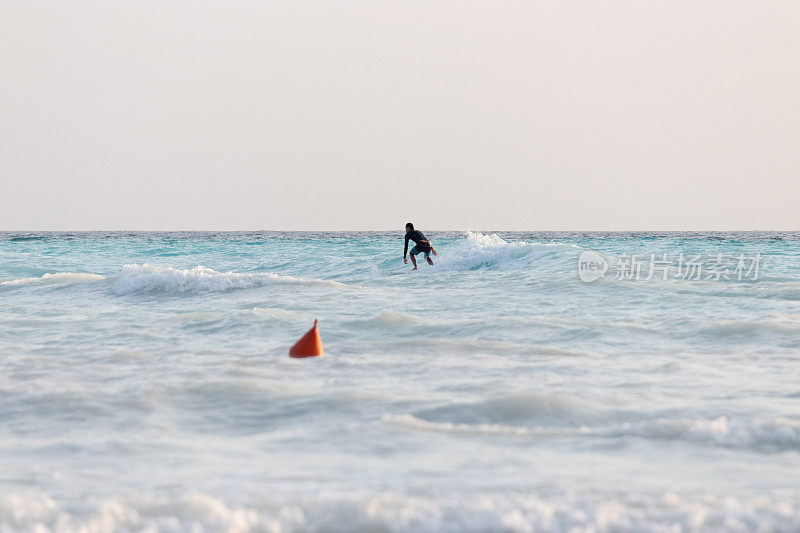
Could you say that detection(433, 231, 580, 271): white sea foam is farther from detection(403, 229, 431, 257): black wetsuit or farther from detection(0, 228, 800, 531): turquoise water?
detection(0, 228, 800, 531): turquoise water

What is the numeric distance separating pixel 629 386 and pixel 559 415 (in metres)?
1.16

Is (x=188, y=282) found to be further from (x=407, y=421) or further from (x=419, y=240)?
(x=407, y=421)

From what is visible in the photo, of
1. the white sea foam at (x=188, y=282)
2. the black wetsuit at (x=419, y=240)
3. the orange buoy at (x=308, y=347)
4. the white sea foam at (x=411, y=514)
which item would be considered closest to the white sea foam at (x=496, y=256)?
the black wetsuit at (x=419, y=240)

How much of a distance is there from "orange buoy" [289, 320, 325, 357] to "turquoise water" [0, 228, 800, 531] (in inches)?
6.8

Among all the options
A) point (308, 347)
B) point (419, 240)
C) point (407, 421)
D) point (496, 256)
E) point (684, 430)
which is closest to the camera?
point (684, 430)

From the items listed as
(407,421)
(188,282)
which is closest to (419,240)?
(188,282)

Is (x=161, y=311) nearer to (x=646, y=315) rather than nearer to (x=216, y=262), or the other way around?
(x=646, y=315)

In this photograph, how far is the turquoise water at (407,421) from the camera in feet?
11.3

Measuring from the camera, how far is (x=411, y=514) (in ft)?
11.0

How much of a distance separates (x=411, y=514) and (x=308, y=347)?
4.53 meters

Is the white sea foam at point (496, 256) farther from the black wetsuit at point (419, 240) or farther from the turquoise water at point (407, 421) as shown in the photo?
the turquoise water at point (407, 421)

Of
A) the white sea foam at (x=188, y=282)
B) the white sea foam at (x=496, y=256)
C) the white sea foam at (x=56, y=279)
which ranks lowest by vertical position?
the white sea foam at (x=56, y=279)

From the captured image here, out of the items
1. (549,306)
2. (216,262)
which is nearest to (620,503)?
(549,306)

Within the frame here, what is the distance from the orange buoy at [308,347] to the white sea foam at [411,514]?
163 inches
